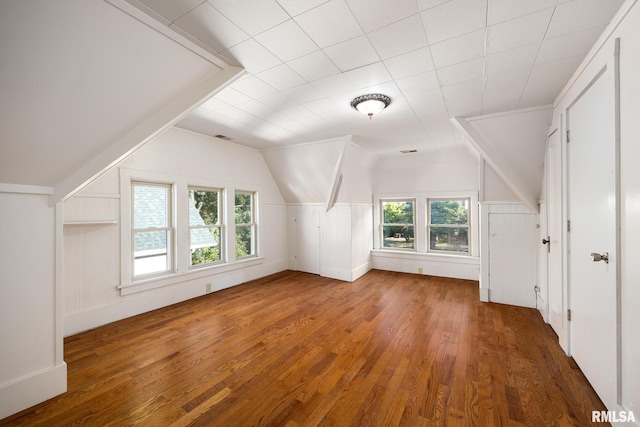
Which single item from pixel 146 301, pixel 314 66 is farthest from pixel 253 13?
pixel 146 301

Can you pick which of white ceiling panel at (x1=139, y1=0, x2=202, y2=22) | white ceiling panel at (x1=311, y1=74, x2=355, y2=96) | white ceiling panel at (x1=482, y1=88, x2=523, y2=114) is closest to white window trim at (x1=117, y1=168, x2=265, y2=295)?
white ceiling panel at (x1=139, y1=0, x2=202, y2=22)

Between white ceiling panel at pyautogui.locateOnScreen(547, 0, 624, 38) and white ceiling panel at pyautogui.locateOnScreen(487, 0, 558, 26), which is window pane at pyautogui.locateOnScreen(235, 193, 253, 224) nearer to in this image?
white ceiling panel at pyautogui.locateOnScreen(487, 0, 558, 26)

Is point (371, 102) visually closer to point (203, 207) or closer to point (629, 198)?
point (629, 198)

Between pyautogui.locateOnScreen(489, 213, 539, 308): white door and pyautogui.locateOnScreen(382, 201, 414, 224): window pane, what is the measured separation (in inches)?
77.6

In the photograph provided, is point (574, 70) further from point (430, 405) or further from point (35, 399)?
point (35, 399)

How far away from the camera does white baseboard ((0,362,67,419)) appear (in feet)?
5.44

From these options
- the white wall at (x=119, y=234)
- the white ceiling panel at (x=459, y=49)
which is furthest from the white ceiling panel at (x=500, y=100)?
the white wall at (x=119, y=234)

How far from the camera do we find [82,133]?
1.73 metres

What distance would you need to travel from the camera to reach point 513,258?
356 centimetres

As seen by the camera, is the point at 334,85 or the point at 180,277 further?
the point at 180,277

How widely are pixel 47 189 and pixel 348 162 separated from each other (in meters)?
3.78

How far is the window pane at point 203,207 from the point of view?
13.2 feet

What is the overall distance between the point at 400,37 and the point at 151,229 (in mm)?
3720

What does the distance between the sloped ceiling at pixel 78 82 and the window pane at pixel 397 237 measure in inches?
187
